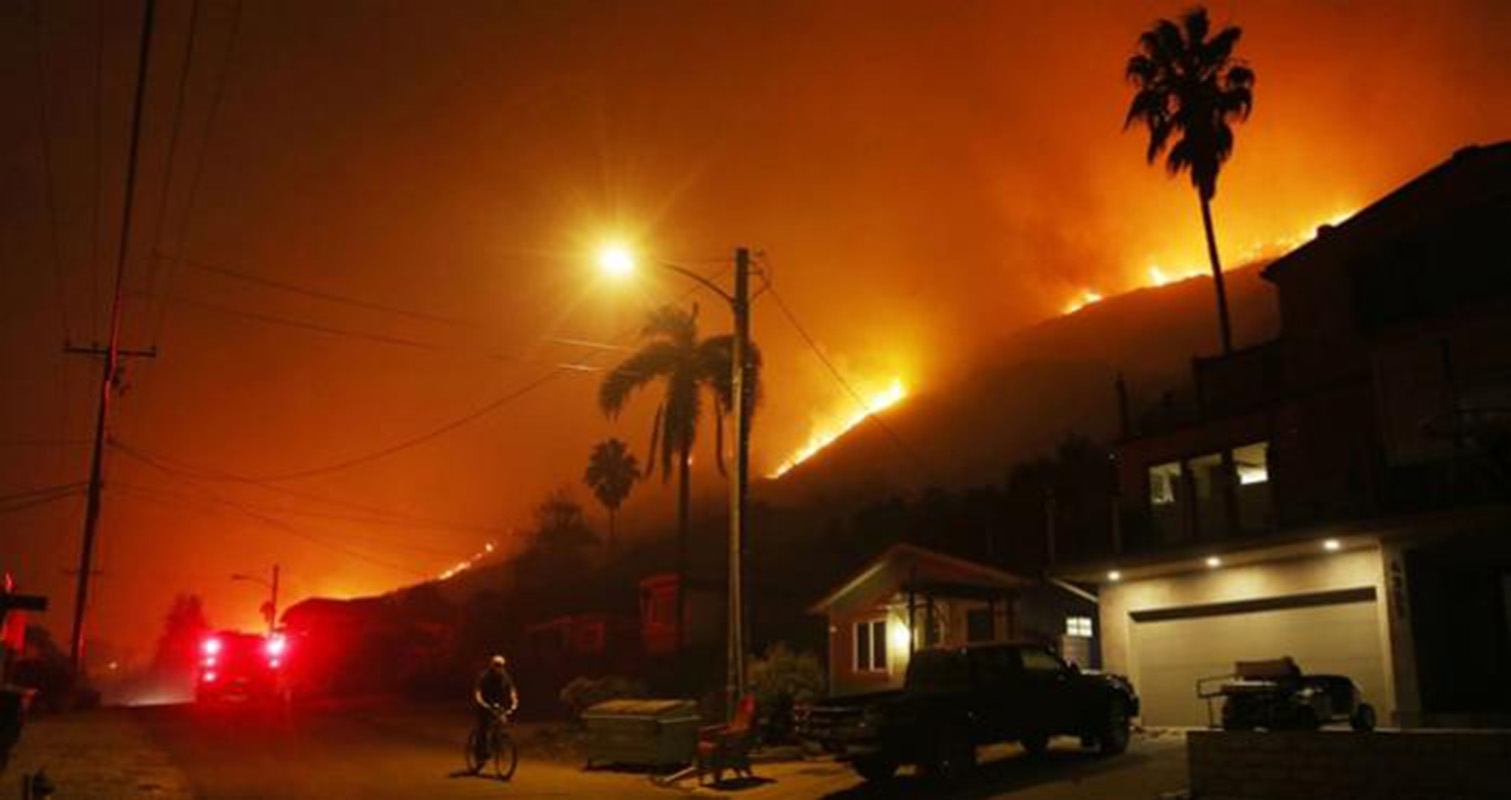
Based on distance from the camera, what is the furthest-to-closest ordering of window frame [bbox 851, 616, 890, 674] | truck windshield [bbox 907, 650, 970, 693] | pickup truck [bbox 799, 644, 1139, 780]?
window frame [bbox 851, 616, 890, 674], truck windshield [bbox 907, 650, 970, 693], pickup truck [bbox 799, 644, 1139, 780]

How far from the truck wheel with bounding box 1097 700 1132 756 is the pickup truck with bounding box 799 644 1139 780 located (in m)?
0.02

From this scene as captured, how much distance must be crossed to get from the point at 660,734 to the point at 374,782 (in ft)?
15.4

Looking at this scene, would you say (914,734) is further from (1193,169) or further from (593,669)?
(593,669)

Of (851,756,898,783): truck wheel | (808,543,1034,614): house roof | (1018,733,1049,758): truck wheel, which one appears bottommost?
(851,756,898,783): truck wheel

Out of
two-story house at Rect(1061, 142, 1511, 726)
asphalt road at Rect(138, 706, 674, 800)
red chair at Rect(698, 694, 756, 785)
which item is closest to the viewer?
asphalt road at Rect(138, 706, 674, 800)

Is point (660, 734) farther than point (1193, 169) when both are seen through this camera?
No

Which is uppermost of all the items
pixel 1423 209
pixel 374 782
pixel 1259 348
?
pixel 1423 209

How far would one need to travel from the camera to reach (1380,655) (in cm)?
2089

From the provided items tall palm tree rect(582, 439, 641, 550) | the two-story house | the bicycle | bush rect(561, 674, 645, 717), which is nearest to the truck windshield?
the bicycle

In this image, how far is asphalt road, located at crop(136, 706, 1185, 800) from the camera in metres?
16.6

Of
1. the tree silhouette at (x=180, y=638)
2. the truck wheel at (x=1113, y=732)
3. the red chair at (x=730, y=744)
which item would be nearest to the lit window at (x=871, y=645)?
the truck wheel at (x=1113, y=732)

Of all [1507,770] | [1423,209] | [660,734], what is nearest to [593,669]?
[660,734]

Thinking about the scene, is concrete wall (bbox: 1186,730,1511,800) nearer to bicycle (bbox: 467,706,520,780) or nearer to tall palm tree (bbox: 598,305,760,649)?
bicycle (bbox: 467,706,520,780)

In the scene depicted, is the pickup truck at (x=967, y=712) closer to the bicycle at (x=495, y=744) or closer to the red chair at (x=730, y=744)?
the red chair at (x=730, y=744)
